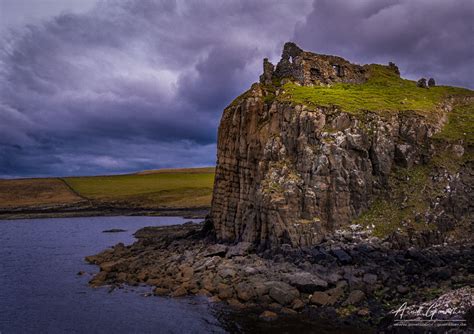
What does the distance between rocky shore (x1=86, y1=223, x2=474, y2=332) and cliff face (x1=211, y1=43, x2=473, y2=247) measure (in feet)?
8.61

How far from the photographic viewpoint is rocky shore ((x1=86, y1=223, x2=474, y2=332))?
1342 inches

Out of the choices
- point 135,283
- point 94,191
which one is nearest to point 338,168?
point 135,283

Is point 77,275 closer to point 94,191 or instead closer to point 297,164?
point 297,164

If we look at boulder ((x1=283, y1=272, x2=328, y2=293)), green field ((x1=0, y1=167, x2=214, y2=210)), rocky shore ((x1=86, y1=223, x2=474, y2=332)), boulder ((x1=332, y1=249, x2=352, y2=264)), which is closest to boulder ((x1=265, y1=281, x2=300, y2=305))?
rocky shore ((x1=86, y1=223, x2=474, y2=332))

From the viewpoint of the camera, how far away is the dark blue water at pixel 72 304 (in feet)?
109

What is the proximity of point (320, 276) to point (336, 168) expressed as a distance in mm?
13298

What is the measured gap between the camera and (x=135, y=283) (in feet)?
152

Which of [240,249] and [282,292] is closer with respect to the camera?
[282,292]

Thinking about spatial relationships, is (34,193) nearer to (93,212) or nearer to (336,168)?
(93,212)

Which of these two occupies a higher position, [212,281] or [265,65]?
[265,65]

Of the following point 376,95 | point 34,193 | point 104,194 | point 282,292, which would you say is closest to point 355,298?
point 282,292

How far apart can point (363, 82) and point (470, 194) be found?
27644mm

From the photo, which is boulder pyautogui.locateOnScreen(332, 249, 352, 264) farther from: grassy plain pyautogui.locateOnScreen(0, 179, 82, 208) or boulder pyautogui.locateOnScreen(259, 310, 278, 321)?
grassy plain pyautogui.locateOnScreen(0, 179, 82, 208)

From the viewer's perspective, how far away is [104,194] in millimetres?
172375
